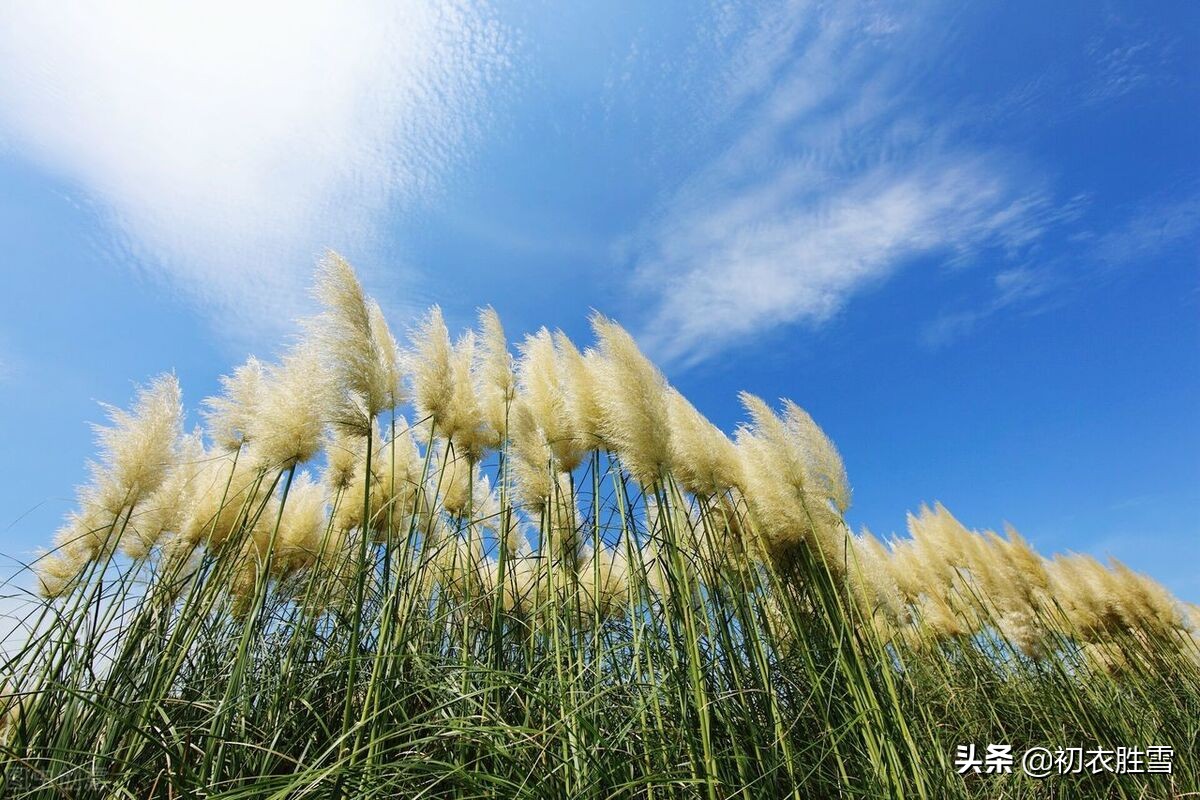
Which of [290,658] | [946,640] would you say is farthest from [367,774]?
[946,640]

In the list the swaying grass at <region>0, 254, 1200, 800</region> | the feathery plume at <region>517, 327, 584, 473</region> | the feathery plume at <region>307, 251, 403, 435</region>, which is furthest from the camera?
the feathery plume at <region>517, 327, 584, 473</region>

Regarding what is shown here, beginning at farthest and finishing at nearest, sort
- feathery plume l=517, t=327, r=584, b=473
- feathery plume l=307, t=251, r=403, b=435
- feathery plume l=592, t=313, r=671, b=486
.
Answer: feathery plume l=517, t=327, r=584, b=473, feathery plume l=592, t=313, r=671, b=486, feathery plume l=307, t=251, r=403, b=435

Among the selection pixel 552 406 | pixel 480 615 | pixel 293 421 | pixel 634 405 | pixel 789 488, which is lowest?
pixel 480 615

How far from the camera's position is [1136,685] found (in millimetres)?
5078

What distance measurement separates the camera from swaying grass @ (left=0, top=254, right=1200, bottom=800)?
2006 millimetres

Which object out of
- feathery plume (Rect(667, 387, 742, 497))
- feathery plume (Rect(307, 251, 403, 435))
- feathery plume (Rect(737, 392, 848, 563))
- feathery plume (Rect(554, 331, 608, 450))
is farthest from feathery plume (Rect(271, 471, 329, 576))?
feathery plume (Rect(737, 392, 848, 563))

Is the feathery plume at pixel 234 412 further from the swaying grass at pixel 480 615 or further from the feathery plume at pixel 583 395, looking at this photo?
the feathery plume at pixel 583 395

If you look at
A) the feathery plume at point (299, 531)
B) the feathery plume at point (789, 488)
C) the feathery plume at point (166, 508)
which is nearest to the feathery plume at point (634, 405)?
the feathery plume at point (789, 488)

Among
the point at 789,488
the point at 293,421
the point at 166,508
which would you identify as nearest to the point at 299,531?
the point at 166,508

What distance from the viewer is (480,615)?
2.92 metres

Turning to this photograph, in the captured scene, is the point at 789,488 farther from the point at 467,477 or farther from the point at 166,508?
the point at 166,508

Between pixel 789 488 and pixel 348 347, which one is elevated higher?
pixel 348 347

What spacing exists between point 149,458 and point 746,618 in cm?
298

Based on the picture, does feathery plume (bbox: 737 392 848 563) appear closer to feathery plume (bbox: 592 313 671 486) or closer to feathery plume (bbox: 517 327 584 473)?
feathery plume (bbox: 592 313 671 486)
